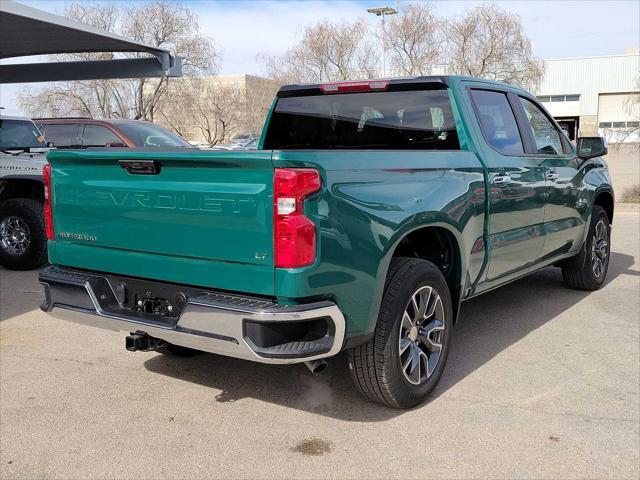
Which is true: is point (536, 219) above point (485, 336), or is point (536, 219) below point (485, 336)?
above

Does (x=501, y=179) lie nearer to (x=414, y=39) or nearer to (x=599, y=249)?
(x=599, y=249)

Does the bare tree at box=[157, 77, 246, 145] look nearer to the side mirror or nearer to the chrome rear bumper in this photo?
the side mirror

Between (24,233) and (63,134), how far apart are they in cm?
285

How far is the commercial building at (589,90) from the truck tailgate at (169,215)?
184ft

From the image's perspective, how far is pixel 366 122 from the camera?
16.4 ft

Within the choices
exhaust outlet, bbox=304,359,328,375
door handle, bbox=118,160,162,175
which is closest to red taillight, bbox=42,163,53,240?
door handle, bbox=118,160,162,175

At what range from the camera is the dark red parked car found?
990 centimetres

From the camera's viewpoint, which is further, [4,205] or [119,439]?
[4,205]

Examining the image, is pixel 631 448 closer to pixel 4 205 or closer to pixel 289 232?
pixel 289 232

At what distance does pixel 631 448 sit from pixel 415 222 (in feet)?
5.28

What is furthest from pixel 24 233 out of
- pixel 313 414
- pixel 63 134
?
pixel 313 414

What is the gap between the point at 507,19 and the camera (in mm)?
36094

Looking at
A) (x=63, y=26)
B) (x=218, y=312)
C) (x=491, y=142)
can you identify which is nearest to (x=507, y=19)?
(x=63, y=26)

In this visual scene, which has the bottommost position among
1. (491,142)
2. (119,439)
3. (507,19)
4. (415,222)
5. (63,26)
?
(119,439)
